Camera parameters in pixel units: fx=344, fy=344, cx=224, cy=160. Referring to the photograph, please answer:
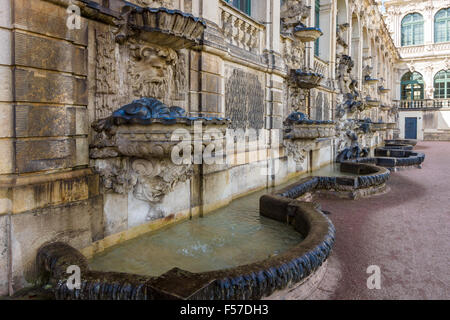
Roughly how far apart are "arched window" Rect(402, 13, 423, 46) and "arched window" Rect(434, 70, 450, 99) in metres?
4.72

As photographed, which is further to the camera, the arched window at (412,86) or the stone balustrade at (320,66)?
the arched window at (412,86)

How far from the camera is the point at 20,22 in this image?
3.21 metres

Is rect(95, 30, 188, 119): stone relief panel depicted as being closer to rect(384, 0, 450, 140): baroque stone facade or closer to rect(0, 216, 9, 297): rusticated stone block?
rect(0, 216, 9, 297): rusticated stone block

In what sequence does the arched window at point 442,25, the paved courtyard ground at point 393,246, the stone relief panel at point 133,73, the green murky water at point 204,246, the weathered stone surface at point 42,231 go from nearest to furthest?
the weathered stone surface at point 42,231, the paved courtyard ground at point 393,246, the green murky water at point 204,246, the stone relief panel at point 133,73, the arched window at point 442,25

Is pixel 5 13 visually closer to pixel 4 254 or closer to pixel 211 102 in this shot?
pixel 4 254

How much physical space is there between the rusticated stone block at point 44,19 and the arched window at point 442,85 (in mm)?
41911

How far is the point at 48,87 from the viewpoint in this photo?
3465 millimetres

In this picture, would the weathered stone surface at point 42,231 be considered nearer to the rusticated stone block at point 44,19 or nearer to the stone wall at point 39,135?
the stone wall at point 39,135

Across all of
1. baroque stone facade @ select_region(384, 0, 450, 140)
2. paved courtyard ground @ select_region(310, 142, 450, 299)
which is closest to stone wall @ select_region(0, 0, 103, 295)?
paved courtyard ground @ select_region(310, 142, 450, 299)

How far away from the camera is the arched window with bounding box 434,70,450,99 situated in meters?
36.7

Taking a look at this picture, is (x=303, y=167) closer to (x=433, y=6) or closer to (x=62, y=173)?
(x=62, y=173)

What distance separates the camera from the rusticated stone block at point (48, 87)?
3250 mm

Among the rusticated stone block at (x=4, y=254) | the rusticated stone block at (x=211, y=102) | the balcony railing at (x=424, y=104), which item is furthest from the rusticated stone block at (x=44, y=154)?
the balcony railing at (x=424, y=104)

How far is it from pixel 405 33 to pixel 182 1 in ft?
140
